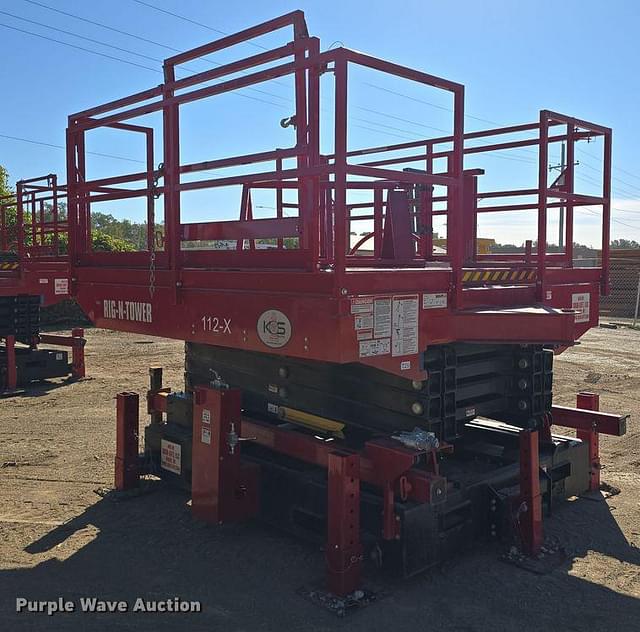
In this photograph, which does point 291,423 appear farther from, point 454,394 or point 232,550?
point 454,394

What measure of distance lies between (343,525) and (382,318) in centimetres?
117

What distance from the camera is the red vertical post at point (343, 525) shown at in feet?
12.1

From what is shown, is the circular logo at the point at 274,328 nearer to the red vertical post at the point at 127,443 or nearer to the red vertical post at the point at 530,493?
the red vertical post at the point at 530,493

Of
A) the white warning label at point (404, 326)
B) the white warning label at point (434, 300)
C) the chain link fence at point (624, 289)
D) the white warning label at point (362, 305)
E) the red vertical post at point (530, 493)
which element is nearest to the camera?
the white warning label at point (362, 305)

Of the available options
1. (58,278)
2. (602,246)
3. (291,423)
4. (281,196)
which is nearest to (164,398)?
(291,423)

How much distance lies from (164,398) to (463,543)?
2.64 metres

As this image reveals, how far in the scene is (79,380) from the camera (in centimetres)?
1036

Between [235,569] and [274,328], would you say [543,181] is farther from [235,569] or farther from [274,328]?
[235,569]

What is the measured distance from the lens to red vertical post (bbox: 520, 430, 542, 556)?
13.8ft

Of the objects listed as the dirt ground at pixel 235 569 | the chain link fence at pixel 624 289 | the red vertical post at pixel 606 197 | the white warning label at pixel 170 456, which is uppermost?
the red vertical post at pixel 606 197

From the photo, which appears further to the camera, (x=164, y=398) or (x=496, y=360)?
(x=164, y=398)

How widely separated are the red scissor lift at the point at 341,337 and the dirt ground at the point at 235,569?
0.21 m

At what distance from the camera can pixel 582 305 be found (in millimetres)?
4695

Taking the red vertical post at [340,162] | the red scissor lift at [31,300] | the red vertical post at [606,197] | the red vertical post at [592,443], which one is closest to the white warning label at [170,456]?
the red vertical post at [340,162]
